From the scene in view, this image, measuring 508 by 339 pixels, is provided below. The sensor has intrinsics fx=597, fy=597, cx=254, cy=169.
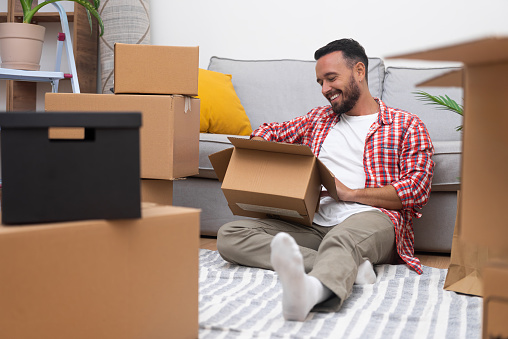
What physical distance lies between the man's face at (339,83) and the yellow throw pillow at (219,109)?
2.65 ft

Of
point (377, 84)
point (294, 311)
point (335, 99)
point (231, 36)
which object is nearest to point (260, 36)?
point (231, 36)

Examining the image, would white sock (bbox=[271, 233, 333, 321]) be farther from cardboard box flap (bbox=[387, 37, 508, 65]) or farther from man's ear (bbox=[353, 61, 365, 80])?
man's ear (bbox=[353, 61, 365, 80])

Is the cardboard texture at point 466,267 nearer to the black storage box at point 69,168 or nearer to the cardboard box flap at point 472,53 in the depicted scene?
the cardboard box flap at point 472,53

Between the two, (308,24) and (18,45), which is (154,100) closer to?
(18,45)

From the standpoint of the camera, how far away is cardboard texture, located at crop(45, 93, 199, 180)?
179 centimetres

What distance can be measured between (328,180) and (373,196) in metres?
0.17

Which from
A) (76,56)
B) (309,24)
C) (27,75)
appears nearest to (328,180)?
(27,75)

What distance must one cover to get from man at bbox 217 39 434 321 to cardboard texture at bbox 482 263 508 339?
660 millimetres

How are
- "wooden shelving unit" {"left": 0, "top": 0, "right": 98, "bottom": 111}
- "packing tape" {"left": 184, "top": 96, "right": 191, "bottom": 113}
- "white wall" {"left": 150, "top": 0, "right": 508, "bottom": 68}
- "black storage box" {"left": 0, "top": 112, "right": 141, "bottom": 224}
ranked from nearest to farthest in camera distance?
1. "black storage box" {"left": 0, "top": 112, "right": 141, "bottom": 224}
2. "packing tape" {"left": 184, "top": 96, "right": 191, "bottom": 113}
3. "white wall" {"left": 150, "top": 0, "right": 508, "bottom": 68}
4. "wooden shelving unit" {"left": 0, "top": 0, "right": 98, "bottom": 111}

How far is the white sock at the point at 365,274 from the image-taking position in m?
1.64

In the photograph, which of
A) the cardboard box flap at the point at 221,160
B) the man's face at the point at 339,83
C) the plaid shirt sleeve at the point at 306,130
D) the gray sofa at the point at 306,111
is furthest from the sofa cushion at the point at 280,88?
the cardboard box flap at the point at 221,160

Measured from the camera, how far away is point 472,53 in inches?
31.9

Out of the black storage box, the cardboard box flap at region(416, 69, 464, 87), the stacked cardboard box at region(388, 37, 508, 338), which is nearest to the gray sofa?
the cardboard box flap at region(416, 69, 464, 87)

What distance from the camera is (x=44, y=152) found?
983 mm
